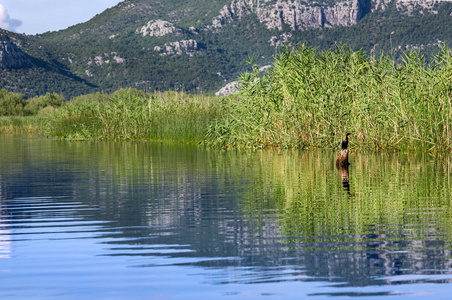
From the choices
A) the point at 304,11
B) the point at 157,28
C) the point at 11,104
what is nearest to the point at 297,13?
the point at 304,11

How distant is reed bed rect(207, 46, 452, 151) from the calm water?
190 inches

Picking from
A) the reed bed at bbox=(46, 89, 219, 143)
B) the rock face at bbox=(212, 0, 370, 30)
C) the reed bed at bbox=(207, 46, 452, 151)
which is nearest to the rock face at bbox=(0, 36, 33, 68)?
the rock face at bbox=(212, 0, 370, 30)

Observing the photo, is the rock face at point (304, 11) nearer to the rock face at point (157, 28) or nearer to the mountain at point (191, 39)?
the mountain at point (191, 39)

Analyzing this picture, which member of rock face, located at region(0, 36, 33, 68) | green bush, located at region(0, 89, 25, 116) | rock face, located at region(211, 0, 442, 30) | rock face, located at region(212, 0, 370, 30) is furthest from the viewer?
rock face, located at region(212, 0, 370, 30)

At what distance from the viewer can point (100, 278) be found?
4.79 meters

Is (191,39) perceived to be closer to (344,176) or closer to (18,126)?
(18,126)

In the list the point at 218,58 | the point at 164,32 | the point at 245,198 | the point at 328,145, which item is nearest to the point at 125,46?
the point at 164,32

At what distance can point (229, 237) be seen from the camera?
623cm

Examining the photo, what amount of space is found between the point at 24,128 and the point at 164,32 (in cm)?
10336

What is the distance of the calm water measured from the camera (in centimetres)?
450

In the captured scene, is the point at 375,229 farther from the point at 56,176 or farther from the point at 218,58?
the point at 218,58

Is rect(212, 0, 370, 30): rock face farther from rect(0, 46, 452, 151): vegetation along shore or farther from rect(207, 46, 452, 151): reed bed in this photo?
rect(207, 46, 452, 151): reed bed

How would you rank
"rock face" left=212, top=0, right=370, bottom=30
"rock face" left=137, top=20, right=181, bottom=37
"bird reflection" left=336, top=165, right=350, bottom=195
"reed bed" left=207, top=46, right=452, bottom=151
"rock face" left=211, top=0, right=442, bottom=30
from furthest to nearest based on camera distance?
"rock face" left=212, top=0, right=370, bottom=30 < "rock face" left=211, top=0, right=442, bottom=30 < "rock face" left=137, top=20, right=181, bottom=37 < "reed bed" left=207, top=46, right=452, bottom=151 < "bird reflection" left=336, top=165, right=350, bottom=195

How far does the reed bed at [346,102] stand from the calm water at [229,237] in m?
4.82
